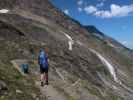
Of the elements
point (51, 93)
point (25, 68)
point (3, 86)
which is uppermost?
point (25, 68)

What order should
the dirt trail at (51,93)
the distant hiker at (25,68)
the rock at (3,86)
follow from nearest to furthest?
the rock at (3,86)
the dirt trail at (51,93)
the distant hiker at (25,68)

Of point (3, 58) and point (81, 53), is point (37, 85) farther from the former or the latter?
point (81, 53)

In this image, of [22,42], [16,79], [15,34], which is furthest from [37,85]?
[15,34]

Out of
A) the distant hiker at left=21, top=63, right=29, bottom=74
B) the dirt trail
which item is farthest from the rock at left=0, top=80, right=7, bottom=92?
the distant hiker at left=21, top=63, right=29, bottom=74

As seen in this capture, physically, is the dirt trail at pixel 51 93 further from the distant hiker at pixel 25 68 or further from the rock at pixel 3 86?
the rock at pixel 3 86

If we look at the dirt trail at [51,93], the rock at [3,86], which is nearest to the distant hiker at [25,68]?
the dirt trail at [51,93]

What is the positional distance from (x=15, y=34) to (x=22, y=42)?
533 cm

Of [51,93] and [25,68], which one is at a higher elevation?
[25,68]

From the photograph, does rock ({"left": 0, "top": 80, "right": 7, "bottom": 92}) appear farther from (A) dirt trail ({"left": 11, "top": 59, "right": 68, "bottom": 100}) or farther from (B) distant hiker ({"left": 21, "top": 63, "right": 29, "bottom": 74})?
(B) distant hiker ({"left": 21, "top": 63, "right": 29, "bottom": 74})

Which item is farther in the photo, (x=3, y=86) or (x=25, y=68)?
(x=25, y=68)

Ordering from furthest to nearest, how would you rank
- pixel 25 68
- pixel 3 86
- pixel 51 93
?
pixel 25 68, pixel 51 93, pixel 3 86

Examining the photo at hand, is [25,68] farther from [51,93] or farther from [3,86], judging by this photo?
[3,86]

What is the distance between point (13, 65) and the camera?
34.0 m

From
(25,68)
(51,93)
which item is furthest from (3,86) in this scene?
(25,68)
